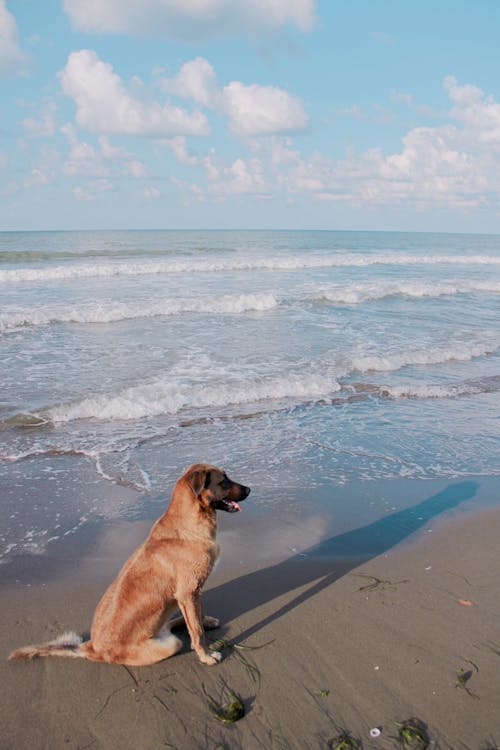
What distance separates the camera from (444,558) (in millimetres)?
4895

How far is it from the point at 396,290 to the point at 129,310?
12803 mm

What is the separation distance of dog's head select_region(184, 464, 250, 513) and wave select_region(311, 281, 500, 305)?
17780mm

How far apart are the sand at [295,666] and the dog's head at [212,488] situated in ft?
3.14

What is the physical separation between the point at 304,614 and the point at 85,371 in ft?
25.9

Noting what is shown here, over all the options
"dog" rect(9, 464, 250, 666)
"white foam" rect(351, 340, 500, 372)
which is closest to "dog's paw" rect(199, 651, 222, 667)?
"dog" rect(9, 464, 250, 666)

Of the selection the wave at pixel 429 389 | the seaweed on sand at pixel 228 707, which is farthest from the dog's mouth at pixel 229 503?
the wave at pixel 429 389

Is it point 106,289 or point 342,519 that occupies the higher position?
point 106,289

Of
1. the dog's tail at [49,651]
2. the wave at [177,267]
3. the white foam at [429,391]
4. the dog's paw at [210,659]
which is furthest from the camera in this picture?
the wave at [177,267]

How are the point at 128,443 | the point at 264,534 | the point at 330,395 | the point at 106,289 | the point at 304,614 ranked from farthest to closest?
the point at 106,289
the point at 330,395
the point at 128,443
the point at 264,534
the point at 304,614

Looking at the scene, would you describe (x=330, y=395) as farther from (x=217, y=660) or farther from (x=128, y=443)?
(x=217, y=660)

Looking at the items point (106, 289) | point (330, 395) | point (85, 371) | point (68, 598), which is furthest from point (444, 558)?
point (106, 289)

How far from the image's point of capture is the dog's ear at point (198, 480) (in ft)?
12.3

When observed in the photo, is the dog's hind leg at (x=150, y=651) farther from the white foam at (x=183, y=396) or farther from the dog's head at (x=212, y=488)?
the white foam at (x=183, y=396)

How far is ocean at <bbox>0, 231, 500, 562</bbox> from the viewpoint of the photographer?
20.0 ft
